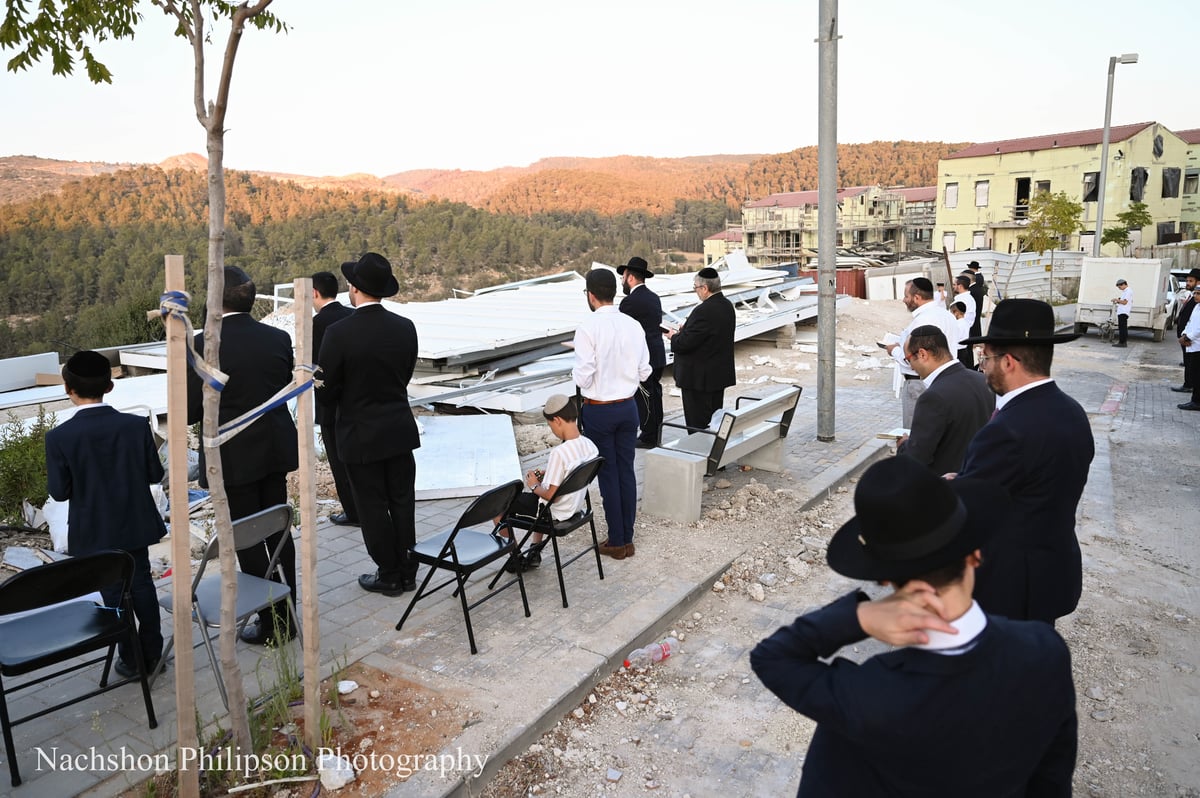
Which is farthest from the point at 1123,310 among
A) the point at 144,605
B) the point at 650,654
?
the point at 144,605

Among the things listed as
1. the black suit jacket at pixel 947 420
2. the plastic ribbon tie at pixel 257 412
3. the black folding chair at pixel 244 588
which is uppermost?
the plastic ribbon tie at pixel 257 412

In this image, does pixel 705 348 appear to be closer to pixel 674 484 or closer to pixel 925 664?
pixel 674 484

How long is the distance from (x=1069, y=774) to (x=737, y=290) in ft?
57.1

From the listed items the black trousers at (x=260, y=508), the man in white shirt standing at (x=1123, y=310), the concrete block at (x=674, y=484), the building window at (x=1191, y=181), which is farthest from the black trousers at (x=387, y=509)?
the building window at (x=1191, y=181)

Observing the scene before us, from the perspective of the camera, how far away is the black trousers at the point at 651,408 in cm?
823

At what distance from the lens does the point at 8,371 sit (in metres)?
15.1

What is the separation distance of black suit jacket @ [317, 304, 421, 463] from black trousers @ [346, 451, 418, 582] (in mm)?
124

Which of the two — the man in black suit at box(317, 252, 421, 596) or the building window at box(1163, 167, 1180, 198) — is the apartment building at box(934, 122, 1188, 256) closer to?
the building window at box(1163, 167, 1180, 198)

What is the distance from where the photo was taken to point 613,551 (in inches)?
216

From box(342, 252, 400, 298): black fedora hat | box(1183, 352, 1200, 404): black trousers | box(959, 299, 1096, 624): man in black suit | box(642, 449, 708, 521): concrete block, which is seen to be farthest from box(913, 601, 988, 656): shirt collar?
box(1183, 352, 1200, 404): black trousers

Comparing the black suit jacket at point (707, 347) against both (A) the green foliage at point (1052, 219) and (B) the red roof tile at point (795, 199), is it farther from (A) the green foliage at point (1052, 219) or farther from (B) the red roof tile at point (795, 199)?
(B) the red roof tile at point (795, 199)

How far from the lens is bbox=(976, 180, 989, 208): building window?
2062 inches

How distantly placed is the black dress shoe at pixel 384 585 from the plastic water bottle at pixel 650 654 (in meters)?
1.54

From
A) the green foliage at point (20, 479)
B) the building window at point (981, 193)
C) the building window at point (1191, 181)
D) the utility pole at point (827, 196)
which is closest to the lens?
the green foliage at point (20, 479)
